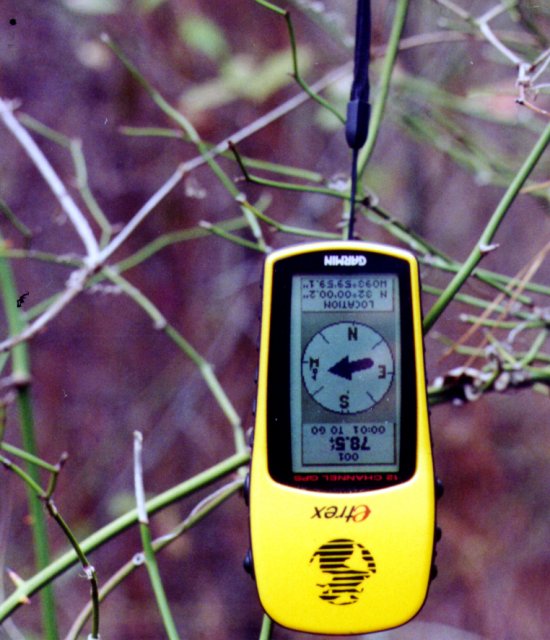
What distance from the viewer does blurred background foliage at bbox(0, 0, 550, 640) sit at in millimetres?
2057

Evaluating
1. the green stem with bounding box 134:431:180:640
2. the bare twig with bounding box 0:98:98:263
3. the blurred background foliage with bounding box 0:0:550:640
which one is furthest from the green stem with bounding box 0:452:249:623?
the blurred background foliage with bounding box 0:0:550:640

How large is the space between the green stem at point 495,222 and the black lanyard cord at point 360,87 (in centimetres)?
11

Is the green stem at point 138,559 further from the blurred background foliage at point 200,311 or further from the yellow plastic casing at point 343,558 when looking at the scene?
the blurred background foliage at point 200,311

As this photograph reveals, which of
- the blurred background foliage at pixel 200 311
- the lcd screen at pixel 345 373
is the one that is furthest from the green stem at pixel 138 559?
the blurred background foliage at pixel 200 311

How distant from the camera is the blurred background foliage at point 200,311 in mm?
2057

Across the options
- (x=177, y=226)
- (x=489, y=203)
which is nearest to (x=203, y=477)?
(x=177, y=226)

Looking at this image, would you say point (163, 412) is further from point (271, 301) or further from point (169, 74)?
point (271, 301)

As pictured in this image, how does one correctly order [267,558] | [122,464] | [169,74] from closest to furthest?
[267,558] < [169,74] < [122,464]

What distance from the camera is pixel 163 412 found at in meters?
2.20

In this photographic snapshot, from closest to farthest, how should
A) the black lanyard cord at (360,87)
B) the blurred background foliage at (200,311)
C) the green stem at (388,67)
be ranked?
the black lanyard cord at (360,87), the green stem at (388,67), the blurred background foliage at (200,311)

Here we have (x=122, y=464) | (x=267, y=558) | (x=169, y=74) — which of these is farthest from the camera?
(x=122, y=464)

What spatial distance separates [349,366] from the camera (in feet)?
2.45

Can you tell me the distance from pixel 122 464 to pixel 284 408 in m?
1.53

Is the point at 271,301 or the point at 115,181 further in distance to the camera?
the point at 115,181
